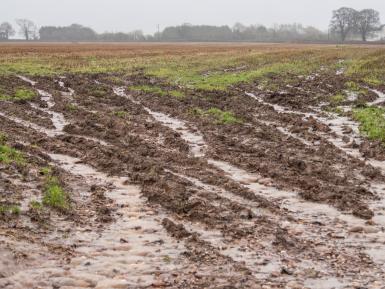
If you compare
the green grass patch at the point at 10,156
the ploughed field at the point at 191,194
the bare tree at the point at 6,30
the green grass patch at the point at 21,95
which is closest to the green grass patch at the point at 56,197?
the ploughed field at the point at 191,194

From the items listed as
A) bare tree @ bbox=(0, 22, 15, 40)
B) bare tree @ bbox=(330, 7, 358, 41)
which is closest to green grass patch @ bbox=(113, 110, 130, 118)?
bare tree @ bbox=(330, 7, 358, 41)

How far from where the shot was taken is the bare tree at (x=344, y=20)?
146625 millimetres

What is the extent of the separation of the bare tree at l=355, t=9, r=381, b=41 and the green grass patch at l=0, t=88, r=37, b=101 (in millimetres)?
133336

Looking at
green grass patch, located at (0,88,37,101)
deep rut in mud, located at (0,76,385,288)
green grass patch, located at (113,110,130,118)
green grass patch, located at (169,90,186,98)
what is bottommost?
deep rut in mud, located at (0,76,385,288)

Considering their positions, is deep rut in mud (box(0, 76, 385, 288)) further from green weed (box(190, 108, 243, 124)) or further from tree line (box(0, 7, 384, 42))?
tree line (box(0, 7, 384, 42))

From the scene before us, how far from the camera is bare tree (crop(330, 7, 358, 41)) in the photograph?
5773 inches

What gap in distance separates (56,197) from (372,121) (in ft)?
37.1

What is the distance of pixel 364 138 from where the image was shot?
50.5ft

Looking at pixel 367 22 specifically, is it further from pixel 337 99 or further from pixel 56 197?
pixel 56 197

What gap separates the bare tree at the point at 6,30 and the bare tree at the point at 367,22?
4150 inches

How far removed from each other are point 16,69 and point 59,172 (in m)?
25.6

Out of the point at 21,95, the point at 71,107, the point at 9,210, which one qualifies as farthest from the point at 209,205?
the point at 21,95

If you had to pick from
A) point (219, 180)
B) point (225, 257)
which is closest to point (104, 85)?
point (219, 180)

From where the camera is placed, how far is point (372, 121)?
57.6 feet
